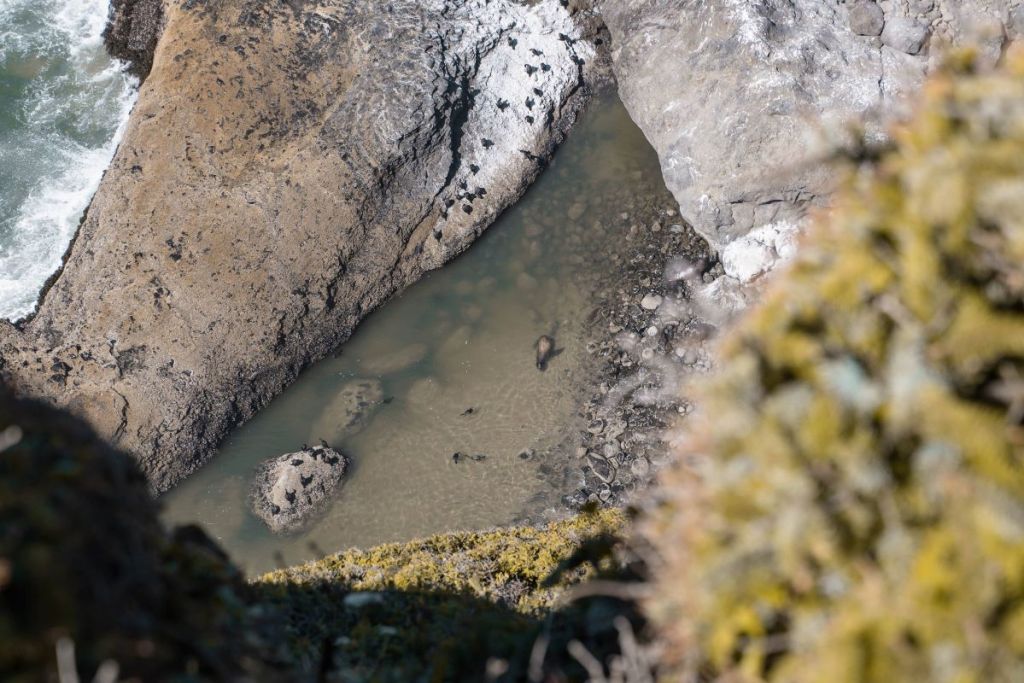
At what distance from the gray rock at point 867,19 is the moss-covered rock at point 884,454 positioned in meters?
10.3

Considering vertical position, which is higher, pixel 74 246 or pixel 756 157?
pixel 756 157

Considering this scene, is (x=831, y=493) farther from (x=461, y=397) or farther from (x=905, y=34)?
(x=905, y=34)

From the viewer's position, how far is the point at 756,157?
13227mm

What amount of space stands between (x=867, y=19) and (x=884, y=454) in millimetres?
12139

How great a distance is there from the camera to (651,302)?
1352cm

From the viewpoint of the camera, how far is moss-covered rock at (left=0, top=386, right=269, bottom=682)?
3.44 metres

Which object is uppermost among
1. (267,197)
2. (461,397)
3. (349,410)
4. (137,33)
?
(137,33)

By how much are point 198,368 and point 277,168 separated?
3.82 m

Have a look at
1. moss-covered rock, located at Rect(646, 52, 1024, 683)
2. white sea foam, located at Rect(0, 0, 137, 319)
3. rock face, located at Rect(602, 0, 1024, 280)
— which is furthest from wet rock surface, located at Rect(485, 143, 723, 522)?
white sea foam, located at Rect(0, 0, 137, 319)

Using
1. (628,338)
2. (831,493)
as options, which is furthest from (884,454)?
(628,338)

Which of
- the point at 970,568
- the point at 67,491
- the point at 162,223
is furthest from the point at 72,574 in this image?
the point at 162,223

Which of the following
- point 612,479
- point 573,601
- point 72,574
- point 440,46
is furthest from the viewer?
point 440,46

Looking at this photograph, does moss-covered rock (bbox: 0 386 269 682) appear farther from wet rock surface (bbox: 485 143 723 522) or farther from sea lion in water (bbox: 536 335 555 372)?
sea lion in water (bbox: 536 335 555 372)

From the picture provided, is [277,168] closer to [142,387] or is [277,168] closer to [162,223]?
[162,223]
